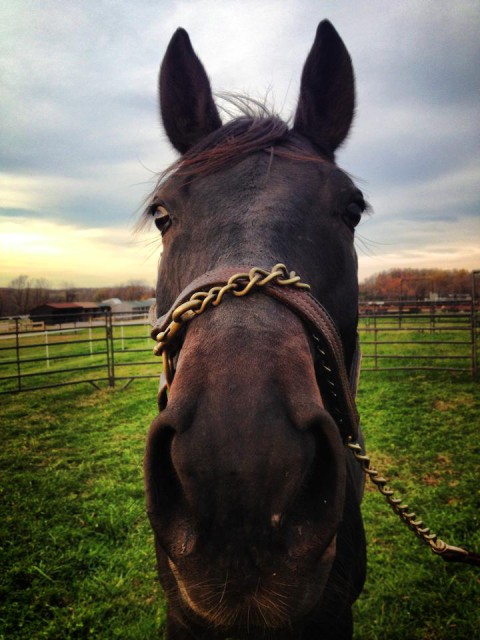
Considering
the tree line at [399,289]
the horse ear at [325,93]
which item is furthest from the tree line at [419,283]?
the horse ear at [325,93]

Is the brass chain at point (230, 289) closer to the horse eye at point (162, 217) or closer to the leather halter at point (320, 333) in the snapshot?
the leather halter at point (320, 333)

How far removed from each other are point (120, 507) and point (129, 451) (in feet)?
6.10

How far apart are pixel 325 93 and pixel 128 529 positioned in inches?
203

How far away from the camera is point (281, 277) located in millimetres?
1272

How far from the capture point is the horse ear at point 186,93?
7.51ft

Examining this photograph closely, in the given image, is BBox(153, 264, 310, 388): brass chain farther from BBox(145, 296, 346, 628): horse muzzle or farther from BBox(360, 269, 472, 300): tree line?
→ BBox(360, 269, 472, 300): tree line

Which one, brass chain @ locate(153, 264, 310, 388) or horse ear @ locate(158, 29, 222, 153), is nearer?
brass chain @ locate(153, 264, 310, 388)

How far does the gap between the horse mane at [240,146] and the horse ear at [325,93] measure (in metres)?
0.21

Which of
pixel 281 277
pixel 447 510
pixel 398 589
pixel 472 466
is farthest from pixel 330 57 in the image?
pixel 472 466

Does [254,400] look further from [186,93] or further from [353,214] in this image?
[186,93]

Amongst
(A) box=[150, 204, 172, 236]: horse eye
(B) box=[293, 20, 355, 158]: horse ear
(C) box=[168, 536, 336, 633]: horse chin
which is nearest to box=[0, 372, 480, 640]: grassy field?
(C) box=[168, 536, 336, 633]: horse chin

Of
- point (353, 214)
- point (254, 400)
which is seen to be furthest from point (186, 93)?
point (254, 400)

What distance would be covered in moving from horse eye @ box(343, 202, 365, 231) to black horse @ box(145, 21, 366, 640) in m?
0.03

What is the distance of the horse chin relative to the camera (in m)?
0.94
